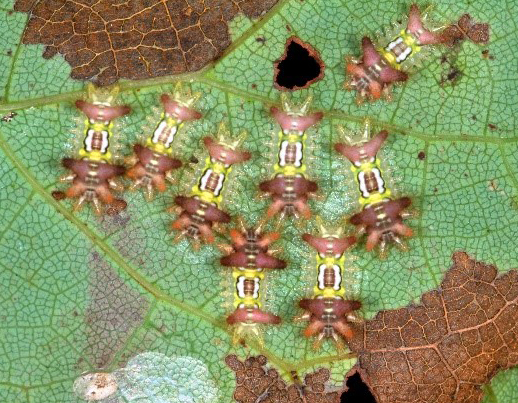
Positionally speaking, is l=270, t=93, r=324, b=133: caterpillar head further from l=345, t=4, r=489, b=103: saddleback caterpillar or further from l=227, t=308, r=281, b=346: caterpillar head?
l=227, t=308, r=281, b=346: caterpillar head

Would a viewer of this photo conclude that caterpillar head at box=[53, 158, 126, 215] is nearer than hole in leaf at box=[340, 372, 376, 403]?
Yes

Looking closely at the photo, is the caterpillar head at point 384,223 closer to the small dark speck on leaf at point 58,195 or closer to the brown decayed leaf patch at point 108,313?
the brown decayed leaf patch at point 108,313

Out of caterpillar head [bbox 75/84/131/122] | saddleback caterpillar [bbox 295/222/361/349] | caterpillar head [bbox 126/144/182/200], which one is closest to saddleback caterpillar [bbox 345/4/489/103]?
saddleback caterpillar [bbox 295/222/361/349]

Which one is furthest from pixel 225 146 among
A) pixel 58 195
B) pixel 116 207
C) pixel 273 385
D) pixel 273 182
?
pixel 273 385

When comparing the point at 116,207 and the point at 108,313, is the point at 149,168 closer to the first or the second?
the point at 116,207

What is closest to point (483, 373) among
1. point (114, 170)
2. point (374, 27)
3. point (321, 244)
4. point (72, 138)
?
point (321, 244)

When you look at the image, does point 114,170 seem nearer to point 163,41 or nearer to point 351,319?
point 163,41
